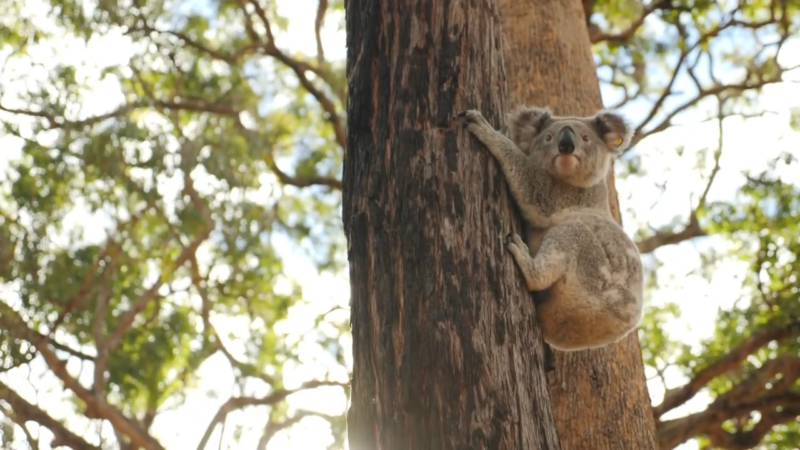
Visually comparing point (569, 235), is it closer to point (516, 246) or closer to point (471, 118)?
point (516, 246)

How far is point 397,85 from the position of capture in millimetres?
3227

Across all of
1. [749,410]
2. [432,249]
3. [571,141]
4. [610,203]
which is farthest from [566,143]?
[749,410]

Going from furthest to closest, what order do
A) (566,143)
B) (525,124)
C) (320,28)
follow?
(320,28), (525,124), (566,143)

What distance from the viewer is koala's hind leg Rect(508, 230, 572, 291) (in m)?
3.19

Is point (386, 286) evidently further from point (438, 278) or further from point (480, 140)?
point (480, 140)

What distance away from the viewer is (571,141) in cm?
408

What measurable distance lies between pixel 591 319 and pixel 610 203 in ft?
6.64

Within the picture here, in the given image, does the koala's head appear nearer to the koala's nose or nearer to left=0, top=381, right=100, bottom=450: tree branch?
the koala's nose

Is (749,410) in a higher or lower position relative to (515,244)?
higher

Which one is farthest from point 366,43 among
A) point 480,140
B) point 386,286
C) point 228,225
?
point 228,225

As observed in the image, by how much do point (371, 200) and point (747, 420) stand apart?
799 cm

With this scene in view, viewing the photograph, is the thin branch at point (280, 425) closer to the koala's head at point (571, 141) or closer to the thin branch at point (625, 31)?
the thin branch at point (625, 31)

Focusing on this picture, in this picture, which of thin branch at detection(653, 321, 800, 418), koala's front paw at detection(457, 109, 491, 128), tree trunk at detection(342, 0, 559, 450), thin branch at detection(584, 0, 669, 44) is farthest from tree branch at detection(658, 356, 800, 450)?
koala's front paw at detection(457, 109, 491, 128)

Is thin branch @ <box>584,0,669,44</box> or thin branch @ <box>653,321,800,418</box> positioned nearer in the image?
thin branch @ <box>653,321,800,418</box>
